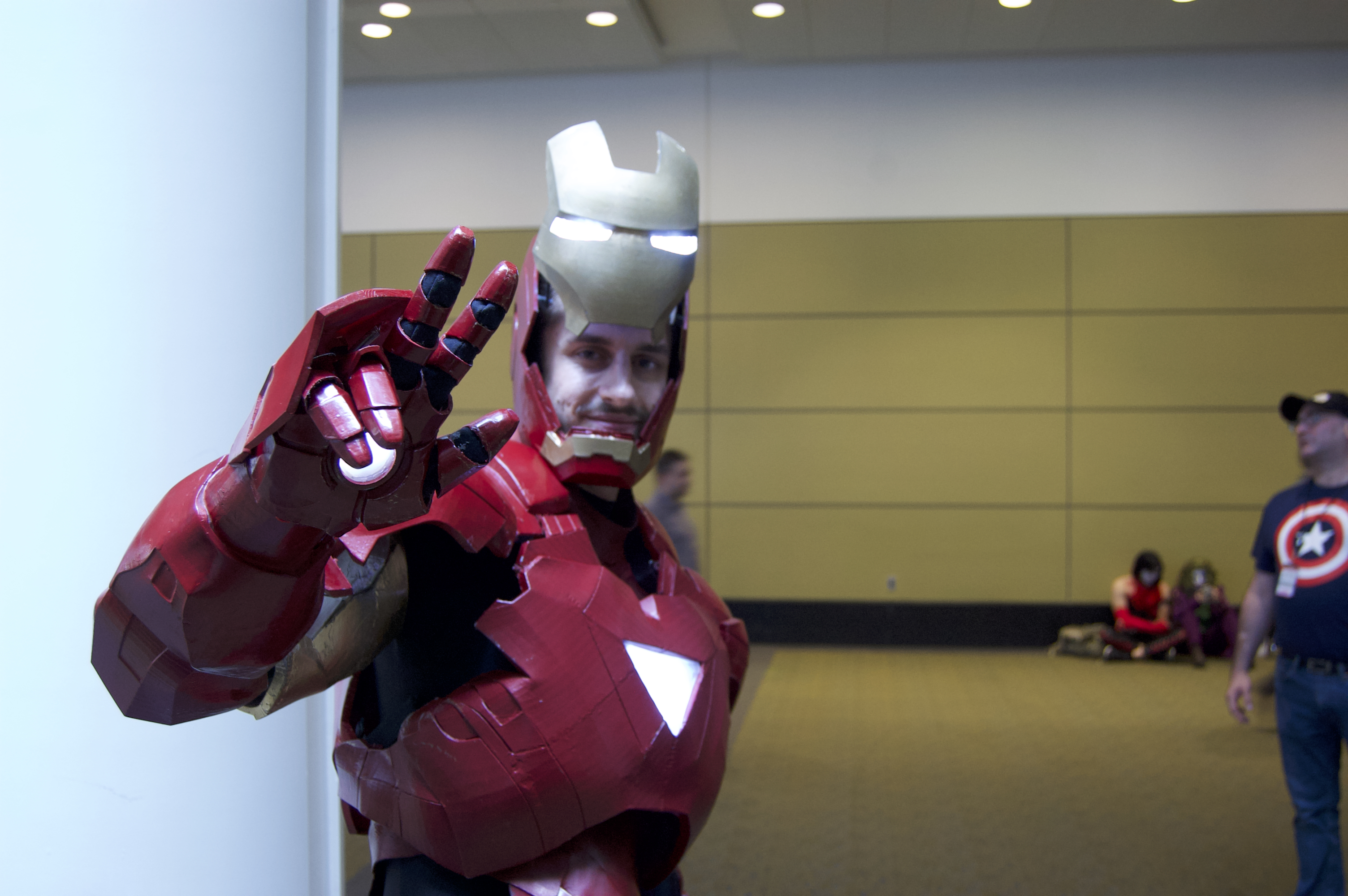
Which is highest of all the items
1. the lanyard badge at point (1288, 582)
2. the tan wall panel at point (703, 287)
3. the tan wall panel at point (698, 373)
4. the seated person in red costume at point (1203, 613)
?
the tan wall panel at point (703, 287)

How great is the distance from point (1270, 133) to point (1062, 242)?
132 cm

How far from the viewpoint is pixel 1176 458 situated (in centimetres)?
642

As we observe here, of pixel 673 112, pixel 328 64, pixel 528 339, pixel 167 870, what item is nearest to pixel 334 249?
pixel 328 64

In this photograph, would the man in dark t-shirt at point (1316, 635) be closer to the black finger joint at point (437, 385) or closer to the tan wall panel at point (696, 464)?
the black finger joint at point (437, 385)

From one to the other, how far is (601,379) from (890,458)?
552 centimetres

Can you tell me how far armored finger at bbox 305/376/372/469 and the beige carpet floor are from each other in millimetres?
2897

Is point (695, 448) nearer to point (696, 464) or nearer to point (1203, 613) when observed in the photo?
point (696, 464)

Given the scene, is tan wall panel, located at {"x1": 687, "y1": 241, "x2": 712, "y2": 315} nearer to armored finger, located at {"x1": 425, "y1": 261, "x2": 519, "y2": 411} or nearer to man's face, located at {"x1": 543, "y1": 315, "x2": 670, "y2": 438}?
man's face, located at {"x1": 543, "y1": 315, "x2": 670, "y2": 438}

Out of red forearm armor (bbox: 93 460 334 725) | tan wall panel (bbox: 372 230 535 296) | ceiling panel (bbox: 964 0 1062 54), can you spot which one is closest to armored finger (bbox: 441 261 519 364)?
red forearm armor (bbox: 93 460 334 725)

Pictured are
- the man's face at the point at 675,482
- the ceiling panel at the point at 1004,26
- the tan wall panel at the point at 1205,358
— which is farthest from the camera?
the tan wall panel at the point at 1205,358

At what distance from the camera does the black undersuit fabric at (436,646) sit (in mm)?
1059

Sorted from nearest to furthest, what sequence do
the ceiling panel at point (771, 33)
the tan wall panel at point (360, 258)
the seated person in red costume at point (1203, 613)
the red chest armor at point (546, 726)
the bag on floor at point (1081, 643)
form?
the red chest armor at point (546, 726), the ceiling panel at point (771, 33), the seated person in red costume at point (1203, 613), the bag on floor at point (1081, 643), the tan wall panel at point (360, 258)

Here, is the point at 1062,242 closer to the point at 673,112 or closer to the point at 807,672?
the point at 673,112

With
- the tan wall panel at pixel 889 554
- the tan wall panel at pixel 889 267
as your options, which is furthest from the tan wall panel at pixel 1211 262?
the tan wall panel at pixel 889 554
